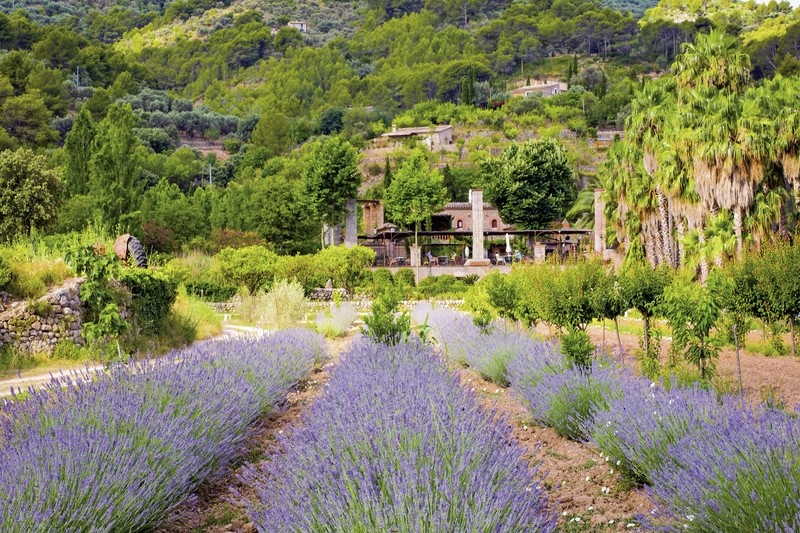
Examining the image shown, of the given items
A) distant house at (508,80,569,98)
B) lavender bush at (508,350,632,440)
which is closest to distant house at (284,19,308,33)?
Answer: distant house at (508,80,569,98)

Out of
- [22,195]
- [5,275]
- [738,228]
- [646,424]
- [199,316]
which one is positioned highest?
[22,195]

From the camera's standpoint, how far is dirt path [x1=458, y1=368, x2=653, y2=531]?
4.63 meters

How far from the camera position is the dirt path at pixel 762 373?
9.05m

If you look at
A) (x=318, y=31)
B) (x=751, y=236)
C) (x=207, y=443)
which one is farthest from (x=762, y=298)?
(x=318, y=31)

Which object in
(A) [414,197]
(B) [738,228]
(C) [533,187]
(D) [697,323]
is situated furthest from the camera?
(C) [533,187]

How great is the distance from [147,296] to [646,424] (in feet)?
33.7

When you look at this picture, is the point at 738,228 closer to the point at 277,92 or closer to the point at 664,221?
the point at 664,221

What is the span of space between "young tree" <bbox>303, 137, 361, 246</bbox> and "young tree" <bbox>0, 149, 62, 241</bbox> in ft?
61.3

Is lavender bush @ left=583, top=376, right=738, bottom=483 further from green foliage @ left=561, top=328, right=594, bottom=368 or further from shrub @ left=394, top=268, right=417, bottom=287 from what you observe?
shrub @ left=394, top=268, right=417, bottom=287

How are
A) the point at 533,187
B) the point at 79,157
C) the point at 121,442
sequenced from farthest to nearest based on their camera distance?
1. the point at 533,187
2. the point at 79,157
3. the point at 121,442

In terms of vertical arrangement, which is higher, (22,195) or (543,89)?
(543,89)

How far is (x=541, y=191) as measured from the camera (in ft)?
175

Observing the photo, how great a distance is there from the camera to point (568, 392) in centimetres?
693

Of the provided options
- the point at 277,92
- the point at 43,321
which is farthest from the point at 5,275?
the point at 277,92
